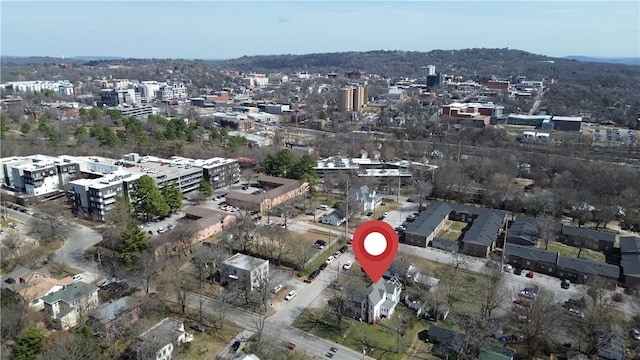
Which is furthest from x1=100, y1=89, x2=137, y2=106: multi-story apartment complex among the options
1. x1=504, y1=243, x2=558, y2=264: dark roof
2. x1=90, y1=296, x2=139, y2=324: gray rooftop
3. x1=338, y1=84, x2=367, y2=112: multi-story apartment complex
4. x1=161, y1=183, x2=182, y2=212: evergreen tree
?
x1=504, y1=243, x2=558, y2=264: dark roof

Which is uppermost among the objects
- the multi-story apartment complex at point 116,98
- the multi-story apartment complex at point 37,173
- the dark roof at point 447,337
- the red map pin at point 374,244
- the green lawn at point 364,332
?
the multi-story apartment complex at point 116,98

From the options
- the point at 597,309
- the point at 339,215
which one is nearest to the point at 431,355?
the point at 597,309

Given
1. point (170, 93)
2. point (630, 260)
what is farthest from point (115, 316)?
point (170, 93)

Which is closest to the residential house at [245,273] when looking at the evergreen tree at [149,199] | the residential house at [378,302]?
the residential house at [378,302]

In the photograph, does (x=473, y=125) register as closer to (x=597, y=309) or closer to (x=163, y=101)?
(x=597, y=309)

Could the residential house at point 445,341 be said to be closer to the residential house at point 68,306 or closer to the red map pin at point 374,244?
the red map pin at point 374,244

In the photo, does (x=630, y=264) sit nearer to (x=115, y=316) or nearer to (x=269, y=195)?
(x=269, y=195)
